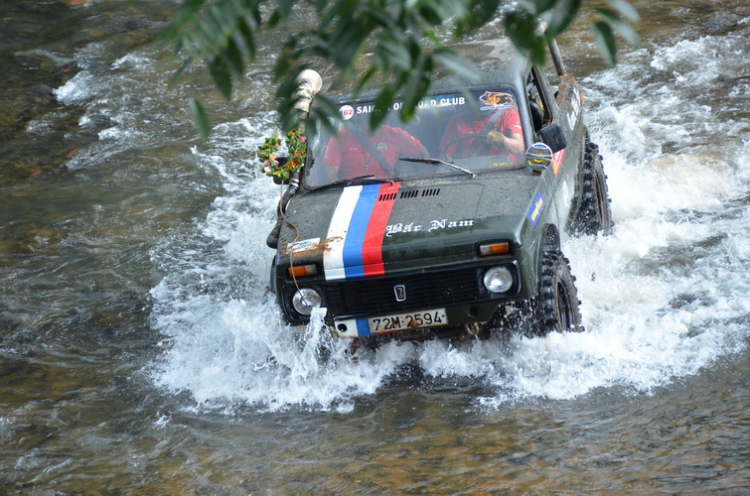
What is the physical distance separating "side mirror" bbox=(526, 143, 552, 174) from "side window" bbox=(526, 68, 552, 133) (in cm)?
60

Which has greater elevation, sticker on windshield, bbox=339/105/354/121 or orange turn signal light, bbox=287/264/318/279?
sticker on windshield, bbox=339/105/354/121

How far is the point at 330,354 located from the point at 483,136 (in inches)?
72.3

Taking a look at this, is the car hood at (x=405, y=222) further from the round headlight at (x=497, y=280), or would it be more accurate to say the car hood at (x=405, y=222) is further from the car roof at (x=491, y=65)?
the car roof at (x=491, y=65)

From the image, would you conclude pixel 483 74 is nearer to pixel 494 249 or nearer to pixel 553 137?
pixel 553 137

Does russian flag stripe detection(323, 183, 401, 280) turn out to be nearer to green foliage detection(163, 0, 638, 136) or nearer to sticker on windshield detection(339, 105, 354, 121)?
sticker on windshield detection(339, 105, 354, 121)

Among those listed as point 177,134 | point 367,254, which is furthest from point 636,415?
point 177,134

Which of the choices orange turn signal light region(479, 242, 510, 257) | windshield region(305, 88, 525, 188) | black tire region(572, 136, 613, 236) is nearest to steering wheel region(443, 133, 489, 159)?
windshield region(305, 88, 525, 188)

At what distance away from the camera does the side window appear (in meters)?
6.62

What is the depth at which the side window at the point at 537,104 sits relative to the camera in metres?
6.62

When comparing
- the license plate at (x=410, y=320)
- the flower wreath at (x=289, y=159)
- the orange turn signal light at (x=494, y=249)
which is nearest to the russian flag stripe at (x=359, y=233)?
the license plate at (x=410, y=320)

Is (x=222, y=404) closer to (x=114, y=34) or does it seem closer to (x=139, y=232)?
(x=139, y=232)

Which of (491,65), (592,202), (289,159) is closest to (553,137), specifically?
(491,65)

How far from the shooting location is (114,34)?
54.5 feet

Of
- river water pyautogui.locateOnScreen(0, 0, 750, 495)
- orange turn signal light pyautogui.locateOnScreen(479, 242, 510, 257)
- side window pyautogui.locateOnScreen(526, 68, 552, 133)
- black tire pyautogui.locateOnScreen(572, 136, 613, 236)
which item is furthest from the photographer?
black tire pyautogui.locateOnScreen(572, 136, 613, 236)
